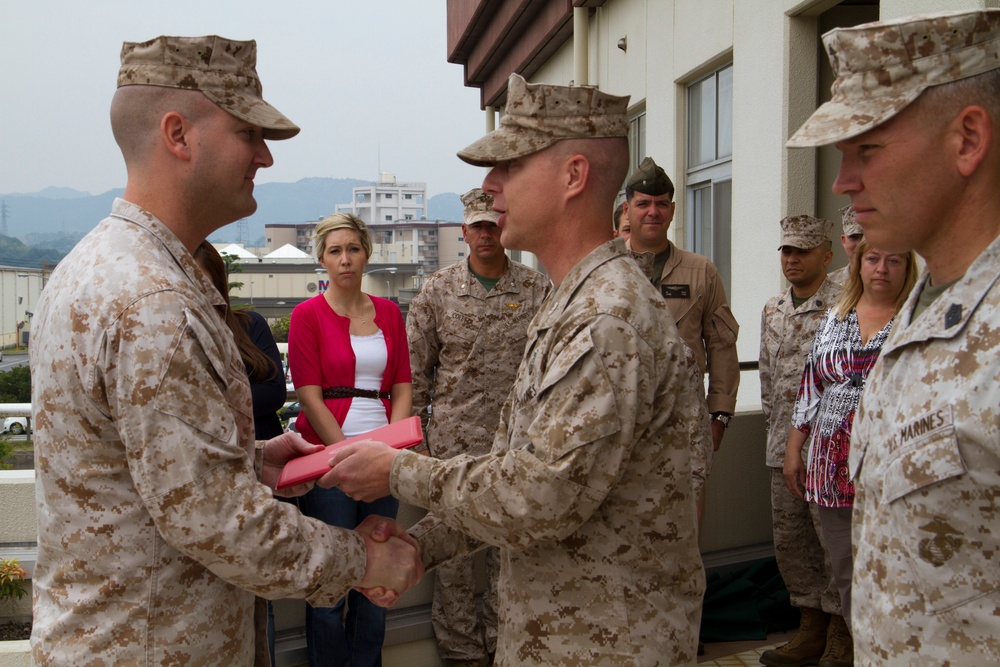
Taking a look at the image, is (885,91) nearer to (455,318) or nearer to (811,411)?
(811,411)

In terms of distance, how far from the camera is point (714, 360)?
4.80 meters

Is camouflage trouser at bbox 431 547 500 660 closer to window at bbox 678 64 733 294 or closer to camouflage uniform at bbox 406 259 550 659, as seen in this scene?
camouflage uniform at bbox 406 259 550 659

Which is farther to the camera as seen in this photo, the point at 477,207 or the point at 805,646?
the point at 477,207

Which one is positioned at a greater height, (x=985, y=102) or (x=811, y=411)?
(x=985, y=102)

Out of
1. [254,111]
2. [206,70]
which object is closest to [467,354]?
[254,111]

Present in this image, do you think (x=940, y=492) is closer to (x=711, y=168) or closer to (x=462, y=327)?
(x=462, y=327)

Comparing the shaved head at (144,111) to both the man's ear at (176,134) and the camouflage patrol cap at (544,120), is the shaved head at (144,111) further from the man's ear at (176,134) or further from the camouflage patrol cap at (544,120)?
the camouflage patrol cap at (544,120)

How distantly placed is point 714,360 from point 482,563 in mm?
1642

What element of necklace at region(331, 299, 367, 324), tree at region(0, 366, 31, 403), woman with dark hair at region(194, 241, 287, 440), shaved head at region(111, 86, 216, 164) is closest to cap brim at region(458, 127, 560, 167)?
shaved head at region(111, 86, 216, 164)

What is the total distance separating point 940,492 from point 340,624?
2.82 metres

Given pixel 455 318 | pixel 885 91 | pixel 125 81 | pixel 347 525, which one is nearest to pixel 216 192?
pixel 125 81

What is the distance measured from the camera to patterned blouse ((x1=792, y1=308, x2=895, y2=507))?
11.8 ft

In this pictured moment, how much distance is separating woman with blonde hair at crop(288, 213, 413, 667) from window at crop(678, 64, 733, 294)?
477 cm

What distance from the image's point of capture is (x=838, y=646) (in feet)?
13.9
